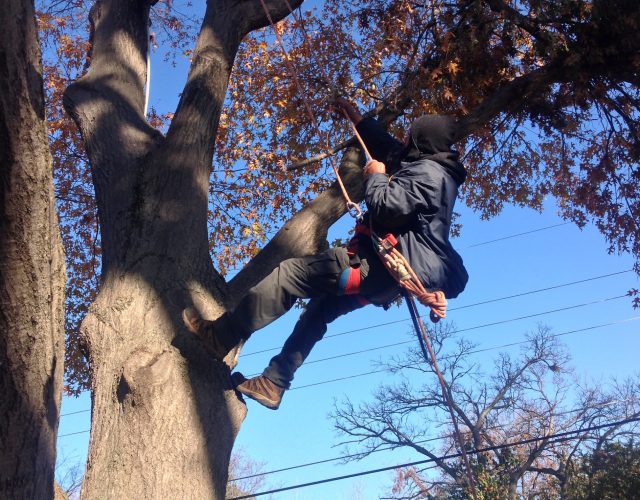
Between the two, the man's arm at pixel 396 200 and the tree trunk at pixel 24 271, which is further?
the man's arm at pixel 396 200

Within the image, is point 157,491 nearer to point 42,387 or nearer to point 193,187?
point 42,387

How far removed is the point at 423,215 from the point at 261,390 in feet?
4.60

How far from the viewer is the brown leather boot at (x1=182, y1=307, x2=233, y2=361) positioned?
342 cm

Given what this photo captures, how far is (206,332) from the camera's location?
3418 millimetres

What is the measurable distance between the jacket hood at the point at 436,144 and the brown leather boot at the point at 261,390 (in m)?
1.62

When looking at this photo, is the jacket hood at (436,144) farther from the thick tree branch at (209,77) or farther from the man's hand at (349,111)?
the thick tree branch at (209,77)

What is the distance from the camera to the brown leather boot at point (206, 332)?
3.42m

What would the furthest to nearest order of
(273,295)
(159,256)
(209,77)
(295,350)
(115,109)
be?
1. (209,77)
2. (115,109)
3. (295,350)
4. (159,256)
5. (273,295)

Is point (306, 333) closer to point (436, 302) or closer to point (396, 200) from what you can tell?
point (436, 302)

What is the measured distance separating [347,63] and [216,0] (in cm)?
334

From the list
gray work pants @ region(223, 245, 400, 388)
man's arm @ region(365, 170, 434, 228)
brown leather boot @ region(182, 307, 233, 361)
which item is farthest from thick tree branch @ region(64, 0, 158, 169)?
man's arm @ region(365, 170, 434, 228)

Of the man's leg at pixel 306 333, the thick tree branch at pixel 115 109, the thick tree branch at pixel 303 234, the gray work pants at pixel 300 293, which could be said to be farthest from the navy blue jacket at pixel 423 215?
the thick tree branch at pixel 115 109

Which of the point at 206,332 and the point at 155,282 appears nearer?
the point at 206,332

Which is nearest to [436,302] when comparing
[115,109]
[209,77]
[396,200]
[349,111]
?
[396,200]
